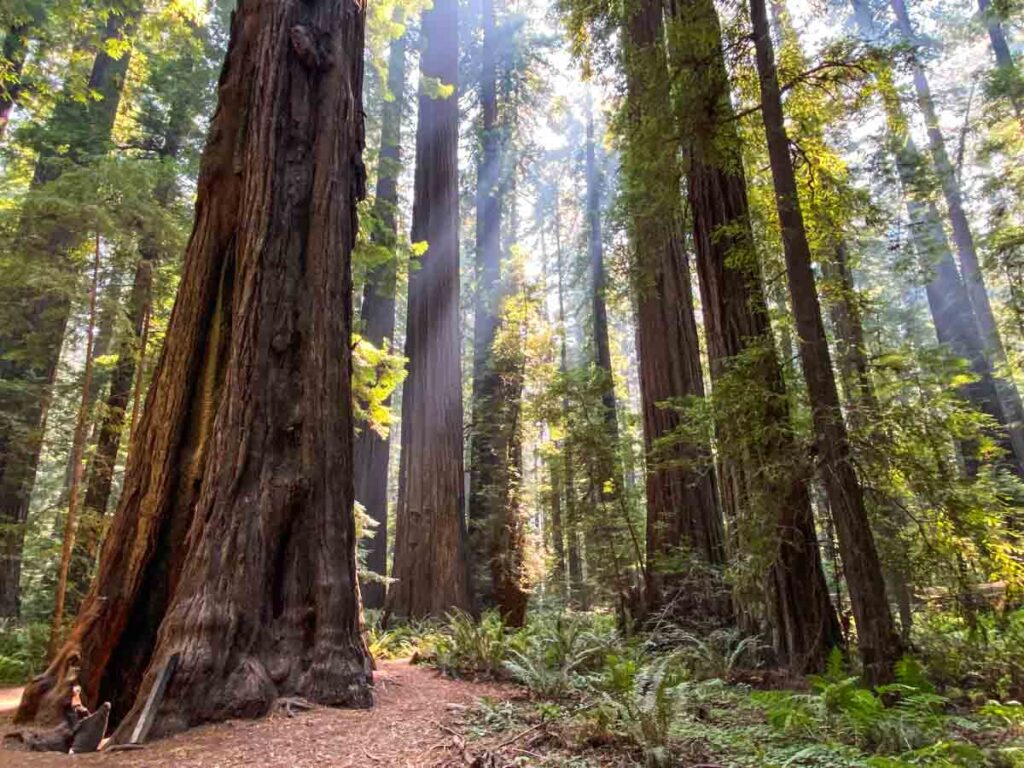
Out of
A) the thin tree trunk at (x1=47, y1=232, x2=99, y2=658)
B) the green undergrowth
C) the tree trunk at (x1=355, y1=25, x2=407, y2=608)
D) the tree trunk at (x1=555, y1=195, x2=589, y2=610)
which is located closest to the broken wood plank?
the green undergrowth

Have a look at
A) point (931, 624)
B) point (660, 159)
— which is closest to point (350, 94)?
point (660, 159)

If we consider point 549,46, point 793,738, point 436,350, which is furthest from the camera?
point 549,46

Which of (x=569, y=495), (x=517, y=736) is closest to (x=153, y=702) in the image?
(x=517, y=736)

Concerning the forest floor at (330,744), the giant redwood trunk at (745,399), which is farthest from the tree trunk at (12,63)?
the giant redwood trunk at (745,399)

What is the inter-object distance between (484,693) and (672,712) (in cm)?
175

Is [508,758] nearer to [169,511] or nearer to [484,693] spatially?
[484,693]

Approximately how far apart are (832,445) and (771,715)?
1.57m

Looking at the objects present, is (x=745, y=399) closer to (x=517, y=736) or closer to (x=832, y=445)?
(x=832, y=445)

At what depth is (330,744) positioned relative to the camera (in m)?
2.80

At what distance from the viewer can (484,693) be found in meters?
4.19

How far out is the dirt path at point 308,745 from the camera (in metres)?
2.56

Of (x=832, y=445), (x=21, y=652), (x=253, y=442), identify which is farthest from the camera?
(x=21, y=652)

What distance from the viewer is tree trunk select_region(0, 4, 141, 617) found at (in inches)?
296

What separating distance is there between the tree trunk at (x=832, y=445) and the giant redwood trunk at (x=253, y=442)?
3073 mm
